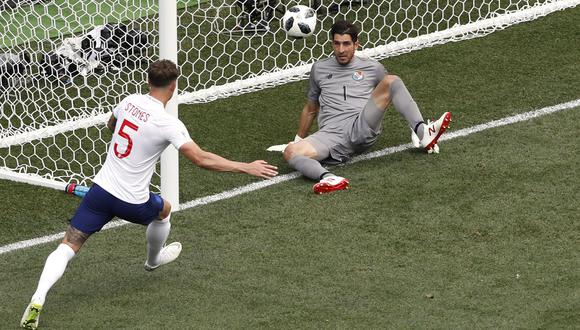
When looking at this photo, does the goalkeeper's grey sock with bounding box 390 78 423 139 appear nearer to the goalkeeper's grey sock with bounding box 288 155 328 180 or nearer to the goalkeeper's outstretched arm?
the goalkeeper's grey sock with bounding box 288 155 328 180

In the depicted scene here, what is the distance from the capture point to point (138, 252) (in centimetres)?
979

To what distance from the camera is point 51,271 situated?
8453mm

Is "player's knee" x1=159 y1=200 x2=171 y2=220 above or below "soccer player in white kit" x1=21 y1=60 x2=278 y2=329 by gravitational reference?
below

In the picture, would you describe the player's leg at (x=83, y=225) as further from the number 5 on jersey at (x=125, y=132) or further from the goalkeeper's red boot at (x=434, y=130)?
the goalkeeper's red boot at (x=434, y=130)

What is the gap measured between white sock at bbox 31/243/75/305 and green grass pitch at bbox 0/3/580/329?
28cm

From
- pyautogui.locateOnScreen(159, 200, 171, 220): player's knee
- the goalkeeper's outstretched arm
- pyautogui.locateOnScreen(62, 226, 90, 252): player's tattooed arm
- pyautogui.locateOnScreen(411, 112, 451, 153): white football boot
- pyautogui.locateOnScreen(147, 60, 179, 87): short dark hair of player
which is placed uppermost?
pyautogui.locateOnScreen(147, 60, 179, 87): short dark hair of player

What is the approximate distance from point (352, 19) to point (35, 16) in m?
3.16

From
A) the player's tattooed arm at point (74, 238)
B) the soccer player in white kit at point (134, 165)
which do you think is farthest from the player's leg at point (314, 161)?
the player's tattooed arm at point (74, 238)

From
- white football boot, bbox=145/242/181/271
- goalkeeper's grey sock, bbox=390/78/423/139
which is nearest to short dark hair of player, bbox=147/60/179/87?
white football boot, bbox=145/242/181/271

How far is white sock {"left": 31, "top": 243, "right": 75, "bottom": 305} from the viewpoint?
27.3ft

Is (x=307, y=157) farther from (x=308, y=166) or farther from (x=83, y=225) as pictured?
(x=83, y=225)

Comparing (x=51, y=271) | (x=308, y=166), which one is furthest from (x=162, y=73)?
(x=308, y=166)

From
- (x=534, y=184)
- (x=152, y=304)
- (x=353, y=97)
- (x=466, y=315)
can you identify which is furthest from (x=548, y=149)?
(x=152, y=304)

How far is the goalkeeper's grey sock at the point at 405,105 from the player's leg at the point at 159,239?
97.2 inches
